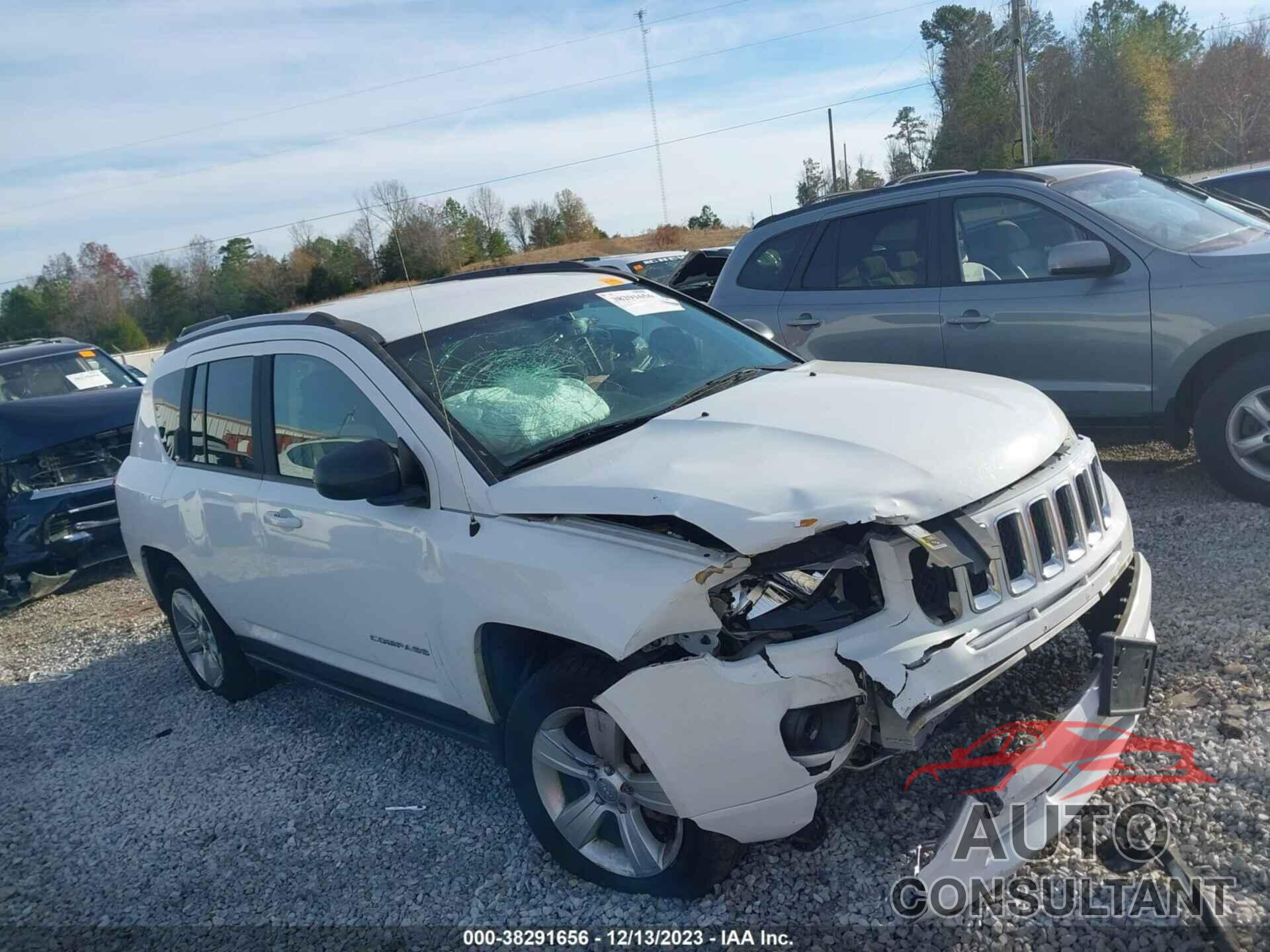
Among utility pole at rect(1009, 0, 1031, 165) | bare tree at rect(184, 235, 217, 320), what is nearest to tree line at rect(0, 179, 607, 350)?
bare tree at rect(184, 235, 217, 320)

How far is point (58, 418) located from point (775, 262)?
6158 millimetres

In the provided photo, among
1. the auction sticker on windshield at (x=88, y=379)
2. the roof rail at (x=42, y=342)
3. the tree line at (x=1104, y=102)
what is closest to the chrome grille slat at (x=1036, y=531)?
the auction sticker on windshield at (x=88, y=379)

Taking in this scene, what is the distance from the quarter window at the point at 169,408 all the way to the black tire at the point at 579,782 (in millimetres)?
2887

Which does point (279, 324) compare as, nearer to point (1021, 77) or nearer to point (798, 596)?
point (798, 596)

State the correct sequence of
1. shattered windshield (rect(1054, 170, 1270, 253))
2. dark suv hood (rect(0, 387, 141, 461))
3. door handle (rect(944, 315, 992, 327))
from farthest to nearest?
dark suv hood (rect(0, 387, 141, 461)) → door handle (rect(944, 315, 992, 327)) → shattered windshield (rect(1054, 170, 1270, 253))

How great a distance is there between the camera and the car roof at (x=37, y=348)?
33.9 feet

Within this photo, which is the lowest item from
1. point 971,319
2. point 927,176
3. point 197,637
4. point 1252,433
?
point 197,637

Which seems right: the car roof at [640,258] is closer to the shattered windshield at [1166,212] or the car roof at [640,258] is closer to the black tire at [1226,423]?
the shattered windshield at [1166,212]

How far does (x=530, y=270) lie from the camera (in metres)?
4.92

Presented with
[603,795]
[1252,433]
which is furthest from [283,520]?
[1252,433]

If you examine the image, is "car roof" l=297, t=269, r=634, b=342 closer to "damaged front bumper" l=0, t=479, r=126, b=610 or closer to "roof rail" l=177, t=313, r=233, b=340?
"roof rail" l=177, t=313, r=233, b=340

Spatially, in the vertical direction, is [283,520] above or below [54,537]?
above

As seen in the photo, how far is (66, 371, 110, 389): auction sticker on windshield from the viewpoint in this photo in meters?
10.3

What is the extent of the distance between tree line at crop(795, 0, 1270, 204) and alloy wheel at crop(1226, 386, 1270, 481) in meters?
42.6
